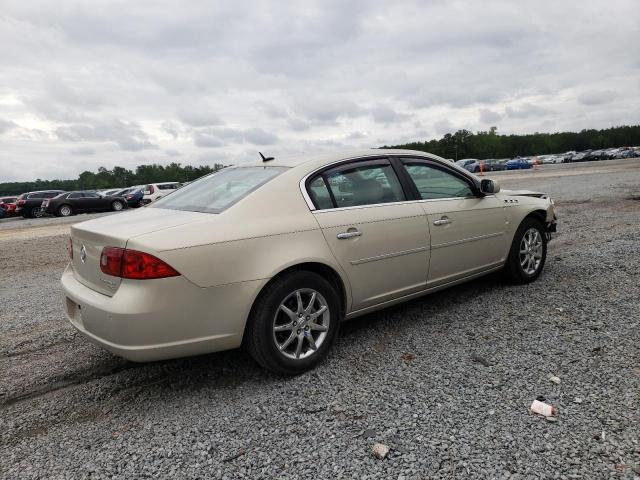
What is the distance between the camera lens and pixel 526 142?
12988 centimetres

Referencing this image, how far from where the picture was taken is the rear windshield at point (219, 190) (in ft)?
11.0

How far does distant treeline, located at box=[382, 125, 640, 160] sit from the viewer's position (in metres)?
111

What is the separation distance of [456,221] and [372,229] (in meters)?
1.02

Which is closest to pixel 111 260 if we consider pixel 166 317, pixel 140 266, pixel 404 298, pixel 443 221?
pixel 140 266

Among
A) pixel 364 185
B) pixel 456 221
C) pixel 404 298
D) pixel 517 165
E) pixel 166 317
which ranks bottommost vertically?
pixel 517 165

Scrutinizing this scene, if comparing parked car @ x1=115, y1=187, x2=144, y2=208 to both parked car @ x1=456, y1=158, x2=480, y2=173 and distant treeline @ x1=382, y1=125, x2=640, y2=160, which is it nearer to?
parked car @ x1=456, y1=158, x2=480, y2=173

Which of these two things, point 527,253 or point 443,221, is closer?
point 443,221

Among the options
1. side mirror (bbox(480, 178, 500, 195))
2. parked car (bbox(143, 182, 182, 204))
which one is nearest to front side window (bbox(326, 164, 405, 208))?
side mirror (bbox(480, 178, 500, 195))

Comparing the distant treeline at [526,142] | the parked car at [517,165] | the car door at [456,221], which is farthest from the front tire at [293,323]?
the distant treeline at [526,142]

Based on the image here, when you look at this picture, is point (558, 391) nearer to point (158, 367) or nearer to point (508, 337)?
point (508, 337)

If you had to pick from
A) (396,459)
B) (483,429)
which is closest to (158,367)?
(396,459)

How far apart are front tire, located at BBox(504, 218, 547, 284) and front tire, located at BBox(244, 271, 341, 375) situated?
7.73ft

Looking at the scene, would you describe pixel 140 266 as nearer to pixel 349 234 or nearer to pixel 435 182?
pixel 349 234

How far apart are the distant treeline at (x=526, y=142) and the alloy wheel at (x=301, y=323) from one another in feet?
355
